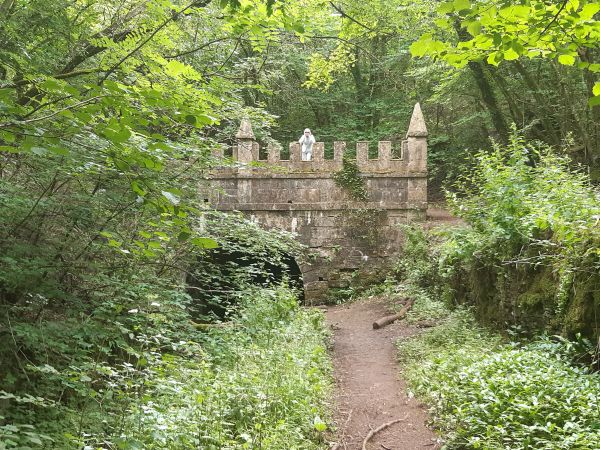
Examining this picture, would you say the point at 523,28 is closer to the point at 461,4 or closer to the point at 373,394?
the point at 461,4

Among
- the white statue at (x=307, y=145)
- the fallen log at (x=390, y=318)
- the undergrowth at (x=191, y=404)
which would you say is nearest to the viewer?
the undergrowth at (x=191, y=404)

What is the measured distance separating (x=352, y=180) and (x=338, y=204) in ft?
2.48

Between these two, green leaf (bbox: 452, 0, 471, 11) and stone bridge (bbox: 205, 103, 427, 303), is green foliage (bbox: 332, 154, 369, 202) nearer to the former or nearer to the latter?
stone bridge (bbox: 205, 103, 427, 303)

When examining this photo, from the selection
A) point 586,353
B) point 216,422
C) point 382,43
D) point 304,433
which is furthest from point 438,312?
point 382,43

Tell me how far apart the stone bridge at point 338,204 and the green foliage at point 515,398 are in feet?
27.3

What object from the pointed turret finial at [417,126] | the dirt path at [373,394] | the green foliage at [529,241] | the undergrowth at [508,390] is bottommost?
the dirt path at [373,394]

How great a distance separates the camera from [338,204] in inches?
579

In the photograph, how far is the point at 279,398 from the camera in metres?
4.80

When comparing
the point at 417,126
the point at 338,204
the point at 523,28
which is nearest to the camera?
the point at 523,28

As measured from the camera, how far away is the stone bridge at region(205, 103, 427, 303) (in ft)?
47.8

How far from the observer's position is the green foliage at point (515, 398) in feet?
13.1

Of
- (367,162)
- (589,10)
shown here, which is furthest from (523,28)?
(367,162)

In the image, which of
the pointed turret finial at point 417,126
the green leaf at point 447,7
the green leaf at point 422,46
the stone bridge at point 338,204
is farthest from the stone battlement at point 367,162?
the green leaf at point 447,7

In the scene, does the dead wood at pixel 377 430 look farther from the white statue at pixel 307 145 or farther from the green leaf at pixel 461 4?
the white statue at pixel 307 145
